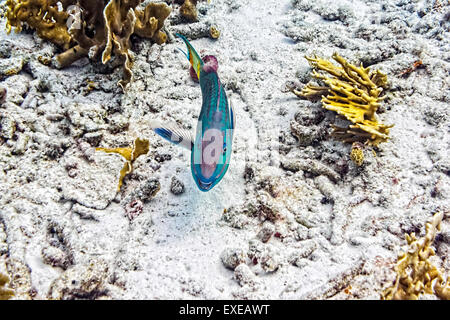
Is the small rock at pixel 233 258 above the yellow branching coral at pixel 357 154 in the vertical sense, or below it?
below

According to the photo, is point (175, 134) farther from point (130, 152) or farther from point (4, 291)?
point (4, 291)

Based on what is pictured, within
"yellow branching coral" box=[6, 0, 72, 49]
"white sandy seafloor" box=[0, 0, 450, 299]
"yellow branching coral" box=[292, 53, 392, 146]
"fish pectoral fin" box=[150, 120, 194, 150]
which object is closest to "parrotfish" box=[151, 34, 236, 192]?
"fish pectoral fin" box=[150, 120, 194, 150]

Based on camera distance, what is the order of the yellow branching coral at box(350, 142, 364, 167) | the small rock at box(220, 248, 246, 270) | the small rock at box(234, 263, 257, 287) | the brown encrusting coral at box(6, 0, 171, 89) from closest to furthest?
the small rock at box(234, 263, 257, 287)
the small rock at box(220, 248, 246, 270)
the yellow branching coral at box(350, 142, 364, 167)
the brown encrusting coral at box(6, 0, 171, 89)

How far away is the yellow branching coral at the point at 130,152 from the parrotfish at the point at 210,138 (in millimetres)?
460

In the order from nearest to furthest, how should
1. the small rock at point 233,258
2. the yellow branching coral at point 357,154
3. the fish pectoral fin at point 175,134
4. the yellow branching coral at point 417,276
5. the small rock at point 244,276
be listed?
the yellow branching coral at point 417,276 → the small rock at point 244,276 → the small rock at point 233,258 → the fish pectoral fin at point 175,134 → the yellow branching coral at point 357,154

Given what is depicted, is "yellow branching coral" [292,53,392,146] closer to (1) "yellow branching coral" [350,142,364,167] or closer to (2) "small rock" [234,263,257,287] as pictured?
(1) "yellow branching coral" [350,142,364,167]

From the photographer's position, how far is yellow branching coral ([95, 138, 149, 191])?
9.28ft

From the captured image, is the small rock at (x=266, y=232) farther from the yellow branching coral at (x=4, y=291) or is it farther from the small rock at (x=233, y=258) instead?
the yellow branching coral at (x=4, y=291)

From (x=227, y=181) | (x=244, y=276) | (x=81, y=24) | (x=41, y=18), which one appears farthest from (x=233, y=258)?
(x=41, y=18)

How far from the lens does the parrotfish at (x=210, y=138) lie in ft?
7.35

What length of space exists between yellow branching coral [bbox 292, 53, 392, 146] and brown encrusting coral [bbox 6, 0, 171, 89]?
215cm

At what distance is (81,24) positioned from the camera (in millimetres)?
3445

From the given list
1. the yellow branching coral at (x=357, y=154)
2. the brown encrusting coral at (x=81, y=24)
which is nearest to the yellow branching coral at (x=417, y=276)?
the yellow branching coral at (x=357, y=154)
